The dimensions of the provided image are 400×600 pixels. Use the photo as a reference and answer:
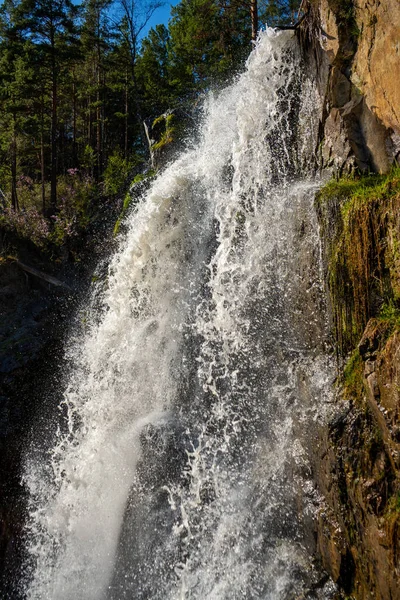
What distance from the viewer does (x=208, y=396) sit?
7031 millimetres

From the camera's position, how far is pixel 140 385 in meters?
7.67

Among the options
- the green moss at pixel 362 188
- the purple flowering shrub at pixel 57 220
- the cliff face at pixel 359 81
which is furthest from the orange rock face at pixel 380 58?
the purple flowering shrub at pixel 57 220

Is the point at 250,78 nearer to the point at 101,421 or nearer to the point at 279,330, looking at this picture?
the point at 279,330

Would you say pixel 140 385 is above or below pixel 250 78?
below

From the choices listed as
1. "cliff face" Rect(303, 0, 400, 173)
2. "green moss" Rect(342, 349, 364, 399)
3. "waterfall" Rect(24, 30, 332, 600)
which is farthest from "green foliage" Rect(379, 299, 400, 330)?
"cliff face" Rect(303, 0, 400, 173)

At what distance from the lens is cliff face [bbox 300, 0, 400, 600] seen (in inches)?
155

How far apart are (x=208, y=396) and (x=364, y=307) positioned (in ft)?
10.7

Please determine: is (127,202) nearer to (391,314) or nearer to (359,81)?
(359,81)

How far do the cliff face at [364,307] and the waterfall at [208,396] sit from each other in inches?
15.0

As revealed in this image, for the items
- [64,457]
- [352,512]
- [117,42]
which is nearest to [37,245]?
[64,457]

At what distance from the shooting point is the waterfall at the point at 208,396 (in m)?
5.33

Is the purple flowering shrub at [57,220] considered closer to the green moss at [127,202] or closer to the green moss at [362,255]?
the green moss at [127,202]

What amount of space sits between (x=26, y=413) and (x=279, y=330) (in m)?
6.82

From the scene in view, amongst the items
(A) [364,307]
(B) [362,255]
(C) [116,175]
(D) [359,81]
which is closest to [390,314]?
(A) [364,307]
